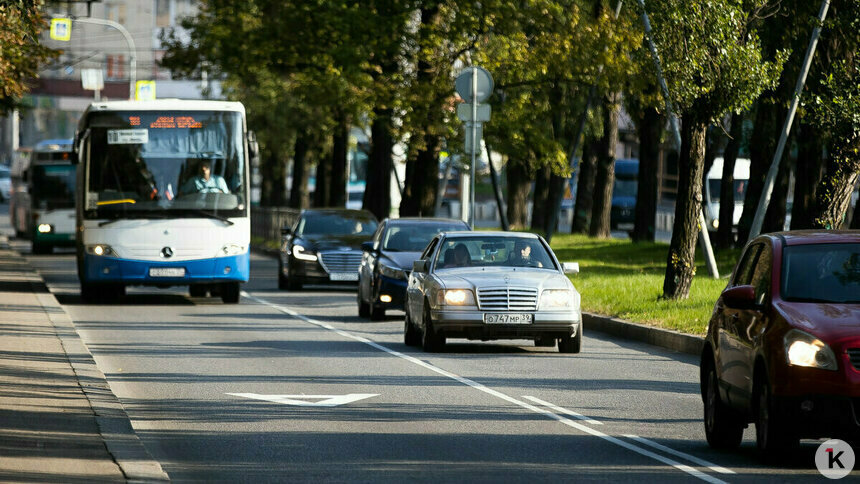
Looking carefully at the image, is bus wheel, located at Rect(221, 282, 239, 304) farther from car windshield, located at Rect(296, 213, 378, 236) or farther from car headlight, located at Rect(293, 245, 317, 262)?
car windshield, located at Rect(296, 213, 378, 236)

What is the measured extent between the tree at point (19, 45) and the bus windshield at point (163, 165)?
4.44 ft

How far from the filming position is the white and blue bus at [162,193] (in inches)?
1011

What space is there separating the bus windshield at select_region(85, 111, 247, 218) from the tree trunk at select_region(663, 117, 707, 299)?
715 cm

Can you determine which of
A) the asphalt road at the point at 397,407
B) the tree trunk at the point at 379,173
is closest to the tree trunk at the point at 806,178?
the asphalt road at the point at 397,407

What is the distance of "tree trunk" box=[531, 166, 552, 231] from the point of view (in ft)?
172

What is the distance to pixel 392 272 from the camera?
75.7ft

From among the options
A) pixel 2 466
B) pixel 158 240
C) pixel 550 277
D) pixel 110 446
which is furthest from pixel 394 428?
pixel 158 240

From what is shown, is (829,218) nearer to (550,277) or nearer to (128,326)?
(550,277)

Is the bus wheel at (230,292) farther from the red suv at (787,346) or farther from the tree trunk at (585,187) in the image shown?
the tree trunk at (585,187)

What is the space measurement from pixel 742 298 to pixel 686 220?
13411 mm

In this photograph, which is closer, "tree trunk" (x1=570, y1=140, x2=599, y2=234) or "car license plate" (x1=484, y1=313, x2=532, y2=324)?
"car license plate" (x1=484, y1=313, x2=532, y2=324)

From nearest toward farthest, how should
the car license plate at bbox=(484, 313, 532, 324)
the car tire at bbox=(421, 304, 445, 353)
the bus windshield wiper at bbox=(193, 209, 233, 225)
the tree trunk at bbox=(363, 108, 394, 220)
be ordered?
the car license plate at bbox=(484, 313, 532, 324), the car tire at bbox=(421, 304, 445, 353), the bus windshield wiper at bbox=(193, 209, 233, 225), the tree trunk at bbox=(363, 108, 394, 220)

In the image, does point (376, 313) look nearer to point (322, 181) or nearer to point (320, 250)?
point (320, 250)

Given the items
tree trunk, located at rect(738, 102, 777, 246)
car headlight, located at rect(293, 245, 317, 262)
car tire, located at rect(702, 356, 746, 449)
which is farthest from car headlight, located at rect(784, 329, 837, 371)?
tree trunk, located at rect(738, 102, 777, 246)
